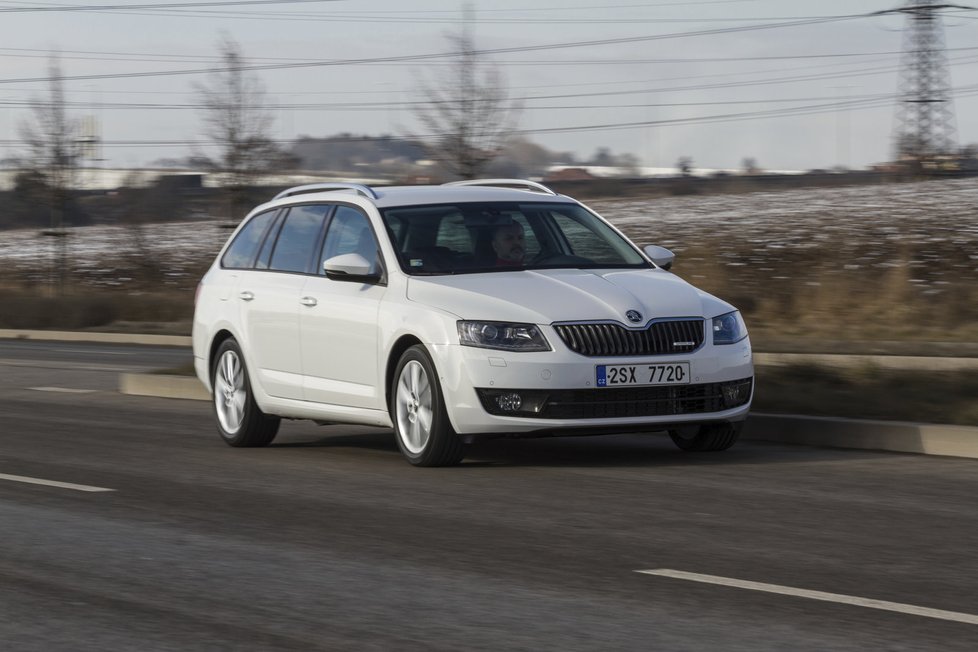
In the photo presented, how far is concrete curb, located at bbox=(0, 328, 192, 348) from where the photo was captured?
3064cm

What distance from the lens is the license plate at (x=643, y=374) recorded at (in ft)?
30.4

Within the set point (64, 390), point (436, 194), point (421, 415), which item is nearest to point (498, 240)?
point (436, 194)

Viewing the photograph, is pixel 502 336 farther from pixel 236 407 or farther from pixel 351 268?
pixel 236 407

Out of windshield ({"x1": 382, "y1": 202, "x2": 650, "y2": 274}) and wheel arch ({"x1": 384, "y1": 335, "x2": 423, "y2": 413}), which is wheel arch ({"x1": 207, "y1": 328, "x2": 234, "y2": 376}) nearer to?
windshield ({"x1": 382, "y1": 202, "x2": 650, "y2": 274})

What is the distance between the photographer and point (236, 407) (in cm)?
1166

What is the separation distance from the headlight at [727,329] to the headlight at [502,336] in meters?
1.10

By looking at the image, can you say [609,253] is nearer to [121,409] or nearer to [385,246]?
[385,246]

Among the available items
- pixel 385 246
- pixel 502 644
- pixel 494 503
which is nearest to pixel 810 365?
pixel 385 246

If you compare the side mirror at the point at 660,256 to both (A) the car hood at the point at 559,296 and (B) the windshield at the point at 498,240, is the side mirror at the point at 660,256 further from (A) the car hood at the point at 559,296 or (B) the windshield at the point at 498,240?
(A) the car hood at the point at 559,296

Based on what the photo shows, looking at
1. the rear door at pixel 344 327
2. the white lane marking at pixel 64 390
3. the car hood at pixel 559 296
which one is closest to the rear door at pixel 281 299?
the rear door at pixel 344 327

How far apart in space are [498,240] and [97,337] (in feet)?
80.6

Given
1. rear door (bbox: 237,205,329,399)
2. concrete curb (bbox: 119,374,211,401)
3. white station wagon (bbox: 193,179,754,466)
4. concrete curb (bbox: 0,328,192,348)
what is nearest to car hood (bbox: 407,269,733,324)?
white station wagon (bbox: 193,179,754,466)

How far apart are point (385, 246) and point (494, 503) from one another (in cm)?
246

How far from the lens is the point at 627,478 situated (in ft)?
30.4
